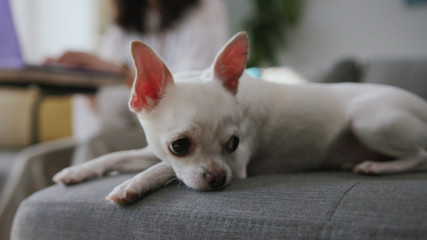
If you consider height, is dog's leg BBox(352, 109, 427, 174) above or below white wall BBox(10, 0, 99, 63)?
above

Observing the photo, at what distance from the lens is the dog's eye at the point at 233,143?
97cm

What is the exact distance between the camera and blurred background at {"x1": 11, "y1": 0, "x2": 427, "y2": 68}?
12.1 ft

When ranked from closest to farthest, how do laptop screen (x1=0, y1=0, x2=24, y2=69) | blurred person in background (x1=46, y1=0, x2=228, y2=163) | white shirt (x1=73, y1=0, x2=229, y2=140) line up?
Result: laptop screen (x1=0, y1=0, x2=24, y2=69) → blurred person in background (x1=46, y1=0, x2=228, y2=163) → white shirt (x1=73, y1=0, x2=229, y2=140)

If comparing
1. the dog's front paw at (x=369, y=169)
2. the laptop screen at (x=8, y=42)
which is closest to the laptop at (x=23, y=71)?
the laptop screen at (x=8, y=42)

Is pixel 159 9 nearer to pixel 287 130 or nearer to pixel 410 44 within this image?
pixel 287 130

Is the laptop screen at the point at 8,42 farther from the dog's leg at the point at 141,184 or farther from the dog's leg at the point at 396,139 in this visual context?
the dog's leg at the point at 396,139

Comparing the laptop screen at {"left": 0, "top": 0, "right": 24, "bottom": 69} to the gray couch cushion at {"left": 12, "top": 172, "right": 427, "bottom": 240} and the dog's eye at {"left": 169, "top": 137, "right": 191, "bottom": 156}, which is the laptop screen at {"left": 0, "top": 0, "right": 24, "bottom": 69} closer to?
the gray couch cushion at {"left": 12, "top": 172, "right": 427, "bottom": 240}

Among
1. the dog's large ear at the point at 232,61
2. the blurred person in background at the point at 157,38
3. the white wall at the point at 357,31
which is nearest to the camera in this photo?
the dog's large ear at the point at 232,61

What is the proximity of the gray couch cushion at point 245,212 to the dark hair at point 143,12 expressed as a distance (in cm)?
150

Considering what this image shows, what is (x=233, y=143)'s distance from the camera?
99 centimetres

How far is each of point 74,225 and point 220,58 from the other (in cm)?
56

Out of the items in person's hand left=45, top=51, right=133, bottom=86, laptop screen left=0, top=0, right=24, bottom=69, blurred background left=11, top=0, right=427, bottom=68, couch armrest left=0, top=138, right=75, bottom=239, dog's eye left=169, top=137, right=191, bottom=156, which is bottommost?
couch armrest left=0, top=138, right=75, bottom=239

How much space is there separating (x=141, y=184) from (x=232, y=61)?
0.40 m

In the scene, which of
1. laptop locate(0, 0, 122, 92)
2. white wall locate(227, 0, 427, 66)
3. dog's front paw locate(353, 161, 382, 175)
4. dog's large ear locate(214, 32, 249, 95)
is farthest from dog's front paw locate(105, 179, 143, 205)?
white wall locate(227, 0, 427, 66)
